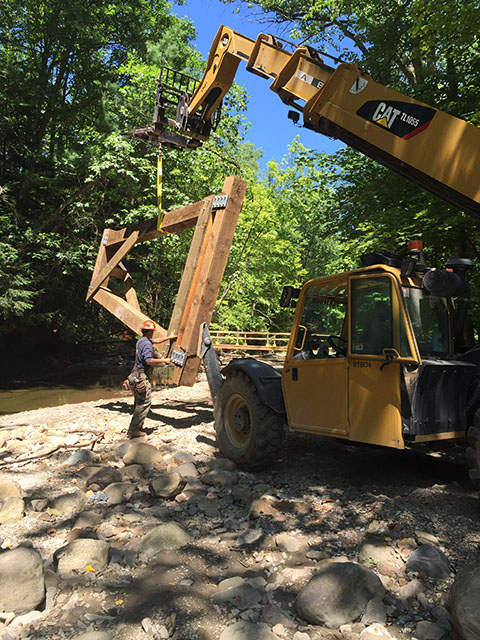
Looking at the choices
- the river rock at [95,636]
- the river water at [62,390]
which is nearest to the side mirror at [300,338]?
the river rock at [95,636]

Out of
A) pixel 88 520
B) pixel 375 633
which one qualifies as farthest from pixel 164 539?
pixel 375 633

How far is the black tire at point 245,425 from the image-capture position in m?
5.46

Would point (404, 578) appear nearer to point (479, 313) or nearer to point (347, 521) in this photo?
point (347, 521)

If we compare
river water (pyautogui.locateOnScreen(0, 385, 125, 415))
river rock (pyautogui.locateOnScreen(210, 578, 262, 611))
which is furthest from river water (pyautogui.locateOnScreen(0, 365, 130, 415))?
river rock (pyautogui.locateOnScreen(210, 578, 262, 611))

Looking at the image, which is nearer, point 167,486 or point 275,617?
point 275,617

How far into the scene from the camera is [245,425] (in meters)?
5.92

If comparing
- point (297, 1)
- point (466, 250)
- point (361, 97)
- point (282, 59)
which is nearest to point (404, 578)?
point (361, 97)

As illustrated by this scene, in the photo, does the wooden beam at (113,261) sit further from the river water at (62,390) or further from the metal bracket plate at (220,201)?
the river water at (62,390)

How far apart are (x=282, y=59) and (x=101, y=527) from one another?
18.5 feet

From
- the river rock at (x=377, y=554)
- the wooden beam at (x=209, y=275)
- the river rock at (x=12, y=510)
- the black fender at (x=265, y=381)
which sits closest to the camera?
the river rock at (x=377, y=554)

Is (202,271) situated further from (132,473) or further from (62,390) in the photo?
(62,390)

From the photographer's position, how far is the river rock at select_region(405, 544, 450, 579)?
3.17 metres

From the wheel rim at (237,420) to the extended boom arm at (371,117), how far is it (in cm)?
337

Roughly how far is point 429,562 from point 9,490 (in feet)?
12.7
